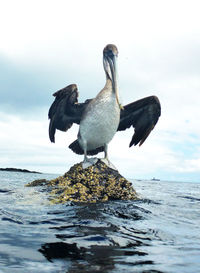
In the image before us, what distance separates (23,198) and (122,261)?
4.53 meters

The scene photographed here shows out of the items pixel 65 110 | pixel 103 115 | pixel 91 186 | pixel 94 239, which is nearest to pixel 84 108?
pixel 65 110

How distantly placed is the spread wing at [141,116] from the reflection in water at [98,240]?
3850 millimetres

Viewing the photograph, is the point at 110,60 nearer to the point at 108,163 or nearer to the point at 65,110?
the point at 65,110

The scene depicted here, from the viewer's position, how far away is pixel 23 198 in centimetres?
707

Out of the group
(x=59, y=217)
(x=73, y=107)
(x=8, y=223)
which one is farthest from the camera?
(x=73, y=107)

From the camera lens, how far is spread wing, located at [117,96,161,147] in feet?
29.5

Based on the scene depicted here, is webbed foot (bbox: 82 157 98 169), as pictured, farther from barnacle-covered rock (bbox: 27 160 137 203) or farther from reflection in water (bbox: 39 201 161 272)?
reflection in water (bbox: 39 201 161 272)

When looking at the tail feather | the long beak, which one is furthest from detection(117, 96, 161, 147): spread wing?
the long beak

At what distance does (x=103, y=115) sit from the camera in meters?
7.59

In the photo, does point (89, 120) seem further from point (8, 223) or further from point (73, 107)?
point (8, 223)

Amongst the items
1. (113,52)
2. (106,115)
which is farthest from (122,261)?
(113,52)

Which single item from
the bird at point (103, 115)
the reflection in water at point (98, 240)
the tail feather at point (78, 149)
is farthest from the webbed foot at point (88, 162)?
the reflection in water at point (98, 240)

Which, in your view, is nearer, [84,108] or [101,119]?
[101,119]

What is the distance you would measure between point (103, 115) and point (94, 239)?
4207 millimetres
